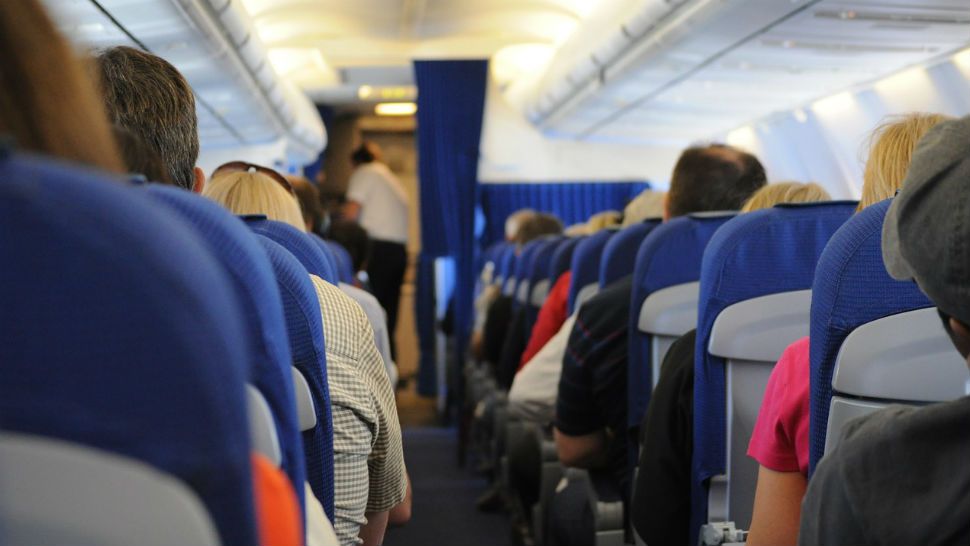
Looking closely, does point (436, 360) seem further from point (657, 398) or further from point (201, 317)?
point (201, 317)

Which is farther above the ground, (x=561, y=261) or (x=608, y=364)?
(x=561, y=261)

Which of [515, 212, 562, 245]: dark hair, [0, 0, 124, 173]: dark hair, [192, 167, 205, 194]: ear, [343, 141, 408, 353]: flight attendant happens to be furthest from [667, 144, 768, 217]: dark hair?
[343, 141, 408, 353]: flight attendant

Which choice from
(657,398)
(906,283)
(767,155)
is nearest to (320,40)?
(767,155)

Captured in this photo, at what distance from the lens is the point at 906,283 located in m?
1.81

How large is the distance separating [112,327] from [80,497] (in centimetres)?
12

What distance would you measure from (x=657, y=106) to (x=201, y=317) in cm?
800

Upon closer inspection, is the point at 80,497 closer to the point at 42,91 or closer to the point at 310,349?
the point at 42,91

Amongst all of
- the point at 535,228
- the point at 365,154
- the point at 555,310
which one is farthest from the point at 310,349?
the point at 365,154

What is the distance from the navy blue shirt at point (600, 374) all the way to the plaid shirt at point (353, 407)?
160 centimetres

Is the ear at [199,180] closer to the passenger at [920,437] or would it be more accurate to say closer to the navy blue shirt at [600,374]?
the passenger at [920,437]

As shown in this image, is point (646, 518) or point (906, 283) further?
point (646, 518)

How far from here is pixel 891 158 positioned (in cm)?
224

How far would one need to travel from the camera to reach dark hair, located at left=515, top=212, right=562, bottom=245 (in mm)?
8203

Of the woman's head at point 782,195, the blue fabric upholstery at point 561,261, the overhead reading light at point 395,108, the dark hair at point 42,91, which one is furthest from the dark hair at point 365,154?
the dark hair at point 42,91
